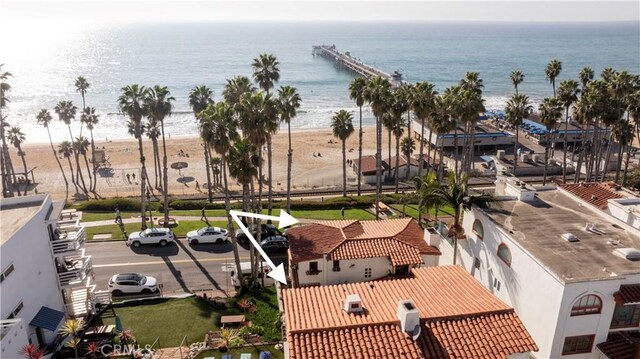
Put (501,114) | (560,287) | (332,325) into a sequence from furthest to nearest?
(501,114)
(560,287)
(332,325)

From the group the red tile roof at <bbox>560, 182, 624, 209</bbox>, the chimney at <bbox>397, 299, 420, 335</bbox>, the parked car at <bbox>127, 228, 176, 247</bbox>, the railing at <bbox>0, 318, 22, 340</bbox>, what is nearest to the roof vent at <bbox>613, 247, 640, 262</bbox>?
the red tile roof at <bbox>560, 182, 624, 209</bbox>

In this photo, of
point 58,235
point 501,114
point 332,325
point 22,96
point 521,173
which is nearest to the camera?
point 332,325

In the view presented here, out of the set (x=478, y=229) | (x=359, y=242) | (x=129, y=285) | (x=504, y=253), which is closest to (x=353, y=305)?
(x=359, y=242)

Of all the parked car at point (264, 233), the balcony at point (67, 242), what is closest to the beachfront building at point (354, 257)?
the parked car at point (264, 233)

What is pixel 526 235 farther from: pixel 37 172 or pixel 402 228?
pixel 37 172

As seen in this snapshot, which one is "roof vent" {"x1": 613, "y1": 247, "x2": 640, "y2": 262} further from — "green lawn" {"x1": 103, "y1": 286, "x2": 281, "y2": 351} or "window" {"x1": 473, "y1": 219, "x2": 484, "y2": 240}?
"green lawn" {"x1": 103, "y1": 286, "x2": 281, "y2": 351}

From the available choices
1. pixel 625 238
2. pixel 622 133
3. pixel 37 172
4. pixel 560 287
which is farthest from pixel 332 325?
pixel 37 172
